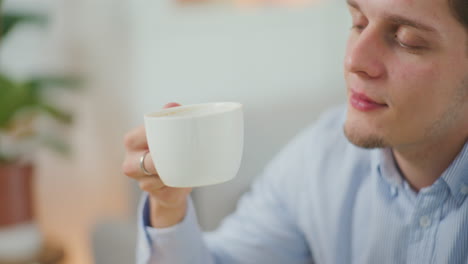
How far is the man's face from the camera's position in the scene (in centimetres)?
93

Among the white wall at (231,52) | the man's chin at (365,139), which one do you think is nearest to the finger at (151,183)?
the man's chin at (365,139)

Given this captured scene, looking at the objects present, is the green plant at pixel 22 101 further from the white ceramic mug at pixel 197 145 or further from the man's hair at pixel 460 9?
the man's hair at pixel 460 9

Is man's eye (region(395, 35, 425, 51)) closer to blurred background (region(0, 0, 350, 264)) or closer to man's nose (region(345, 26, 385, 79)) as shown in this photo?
man's nose (region(345, 26, 385, 79))

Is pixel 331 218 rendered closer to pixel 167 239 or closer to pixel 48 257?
pixel 167 239

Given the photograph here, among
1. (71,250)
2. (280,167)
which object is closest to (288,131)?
(280,167)

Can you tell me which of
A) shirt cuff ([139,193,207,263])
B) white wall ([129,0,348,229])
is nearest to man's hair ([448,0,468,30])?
shirt cuff ([139,193,207,263])

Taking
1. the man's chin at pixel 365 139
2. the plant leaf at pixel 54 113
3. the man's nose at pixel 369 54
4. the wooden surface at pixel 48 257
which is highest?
the man's nose at pixel 369 54

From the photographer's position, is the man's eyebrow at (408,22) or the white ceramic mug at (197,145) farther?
the man's eyebrow at (408,22)

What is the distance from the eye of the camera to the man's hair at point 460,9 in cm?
91

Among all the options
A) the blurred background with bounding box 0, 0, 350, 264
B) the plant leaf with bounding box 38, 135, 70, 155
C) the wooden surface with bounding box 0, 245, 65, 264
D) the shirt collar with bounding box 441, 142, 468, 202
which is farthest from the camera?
the blurred background with bounding box 0, 0, 350, 264

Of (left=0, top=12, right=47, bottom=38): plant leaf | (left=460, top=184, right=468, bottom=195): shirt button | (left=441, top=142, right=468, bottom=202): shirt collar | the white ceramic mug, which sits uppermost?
(left=0, top=12, right=47, bottom=38): plant leaf

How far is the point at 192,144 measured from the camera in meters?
0.75

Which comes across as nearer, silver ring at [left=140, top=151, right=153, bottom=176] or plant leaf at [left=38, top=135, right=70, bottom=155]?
silver ring at [left=140, top=151, right=153, bottom=176]

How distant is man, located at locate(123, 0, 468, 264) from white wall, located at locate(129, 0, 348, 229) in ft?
3.87
